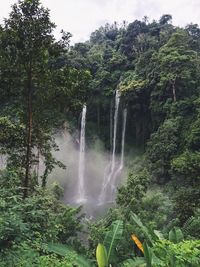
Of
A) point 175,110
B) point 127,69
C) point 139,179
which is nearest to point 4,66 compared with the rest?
point 139,179

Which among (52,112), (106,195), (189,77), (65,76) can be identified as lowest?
(106,195)

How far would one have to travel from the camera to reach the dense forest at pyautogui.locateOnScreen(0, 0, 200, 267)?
5766 mm

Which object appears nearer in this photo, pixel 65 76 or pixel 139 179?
pixel 65 76

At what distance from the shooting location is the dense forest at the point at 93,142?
18.9 feet

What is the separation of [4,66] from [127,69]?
2985 cm

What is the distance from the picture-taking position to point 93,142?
116ft

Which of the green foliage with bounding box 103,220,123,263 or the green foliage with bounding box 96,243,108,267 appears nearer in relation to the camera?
the green foliage with bounding box 96,243,108,267

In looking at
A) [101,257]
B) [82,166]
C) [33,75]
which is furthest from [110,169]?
[101,257]

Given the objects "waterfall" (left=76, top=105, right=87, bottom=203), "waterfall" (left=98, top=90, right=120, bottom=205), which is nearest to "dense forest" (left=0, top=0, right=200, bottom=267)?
"waterfall" (left=98, top=90, right=120, bottom=205)

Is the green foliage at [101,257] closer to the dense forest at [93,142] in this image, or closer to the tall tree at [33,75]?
the dense forest at [93,142]

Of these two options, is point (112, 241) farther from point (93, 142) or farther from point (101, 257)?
point (93, 142)

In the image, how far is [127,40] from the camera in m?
42.4

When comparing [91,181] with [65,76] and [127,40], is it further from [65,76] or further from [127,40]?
[65,76]

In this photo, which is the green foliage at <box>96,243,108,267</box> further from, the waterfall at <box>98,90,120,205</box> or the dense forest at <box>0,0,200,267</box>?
the waterfall at <box>98,90,120,205</box>
